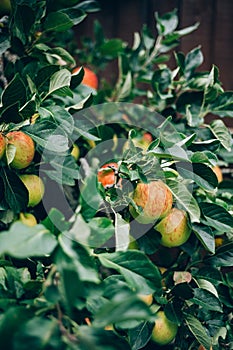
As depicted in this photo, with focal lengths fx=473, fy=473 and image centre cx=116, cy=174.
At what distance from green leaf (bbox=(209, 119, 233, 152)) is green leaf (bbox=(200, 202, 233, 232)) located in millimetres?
139

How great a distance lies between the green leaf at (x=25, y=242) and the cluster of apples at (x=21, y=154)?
0.24 meters

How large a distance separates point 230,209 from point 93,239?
399mm

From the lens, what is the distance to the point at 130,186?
0.81 meters

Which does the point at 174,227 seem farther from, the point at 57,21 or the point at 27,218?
the point at 57,21

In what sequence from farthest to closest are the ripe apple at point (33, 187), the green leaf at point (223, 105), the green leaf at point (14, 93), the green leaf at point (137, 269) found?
the green leaf at point (223, 105) → the ripe apple at point (33, 187) → the green leaf at point (14, 93) → the green leaf at point (137, 269)

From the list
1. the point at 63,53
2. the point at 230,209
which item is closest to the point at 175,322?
the point at 230,209

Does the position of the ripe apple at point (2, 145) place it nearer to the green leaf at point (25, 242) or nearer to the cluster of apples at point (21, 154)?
the cluster of apples at point (21, 154)

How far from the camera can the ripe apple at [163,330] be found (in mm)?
841

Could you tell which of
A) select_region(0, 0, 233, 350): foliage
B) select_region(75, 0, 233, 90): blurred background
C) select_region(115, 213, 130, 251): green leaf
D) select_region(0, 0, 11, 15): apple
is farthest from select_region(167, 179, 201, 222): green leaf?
select_region(75, 0, 233, 90): blurred background

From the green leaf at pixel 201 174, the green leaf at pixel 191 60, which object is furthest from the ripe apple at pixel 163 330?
the green leaf at pixel 191 60

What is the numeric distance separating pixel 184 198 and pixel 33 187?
0.89ft

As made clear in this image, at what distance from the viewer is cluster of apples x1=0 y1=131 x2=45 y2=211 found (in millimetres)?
760

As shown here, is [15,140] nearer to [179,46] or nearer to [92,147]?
[92,147]

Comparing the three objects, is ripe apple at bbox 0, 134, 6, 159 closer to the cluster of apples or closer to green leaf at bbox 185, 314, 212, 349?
the cluster of apples
